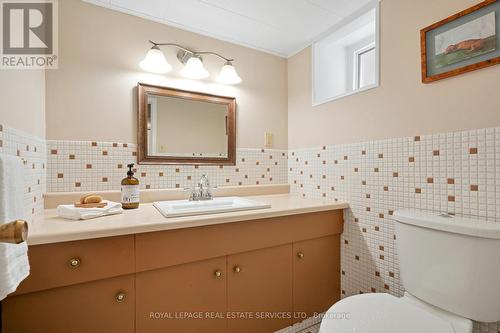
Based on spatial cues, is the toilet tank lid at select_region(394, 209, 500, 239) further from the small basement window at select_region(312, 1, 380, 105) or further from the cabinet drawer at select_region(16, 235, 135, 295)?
the cabinet drawer at select_region(16, 235, 135, 295)

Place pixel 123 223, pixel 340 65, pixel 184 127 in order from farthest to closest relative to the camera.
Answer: pixel 340 65, pixel 184 127, pixel 123 223

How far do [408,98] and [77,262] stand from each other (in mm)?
1742

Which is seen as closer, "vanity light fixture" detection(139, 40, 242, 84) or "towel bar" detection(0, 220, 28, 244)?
"towel bar" detection(0, 220, 28, 244)

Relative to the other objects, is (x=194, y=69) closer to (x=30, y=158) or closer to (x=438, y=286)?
(x=30, y=158)

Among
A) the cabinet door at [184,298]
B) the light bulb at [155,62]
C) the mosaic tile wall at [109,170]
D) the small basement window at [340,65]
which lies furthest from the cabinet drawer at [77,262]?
the small basement window at [340,65]

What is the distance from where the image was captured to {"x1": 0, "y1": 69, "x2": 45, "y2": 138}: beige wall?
0.89 meters

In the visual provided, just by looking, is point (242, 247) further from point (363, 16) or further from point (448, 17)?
point (363, 16)

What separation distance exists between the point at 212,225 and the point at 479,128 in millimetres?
1283

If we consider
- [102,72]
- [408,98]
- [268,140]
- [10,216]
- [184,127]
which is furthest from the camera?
[268,140]

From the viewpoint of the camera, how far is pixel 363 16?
1.53 metres

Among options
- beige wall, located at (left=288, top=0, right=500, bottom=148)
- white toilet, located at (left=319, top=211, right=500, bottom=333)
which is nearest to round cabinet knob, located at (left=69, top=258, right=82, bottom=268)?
white toilet, located at (left=319, top=211, right=500, bottom=333)

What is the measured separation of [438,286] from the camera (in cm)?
98

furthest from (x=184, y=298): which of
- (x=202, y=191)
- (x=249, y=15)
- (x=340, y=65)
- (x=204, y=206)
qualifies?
(x=340, y=65)
